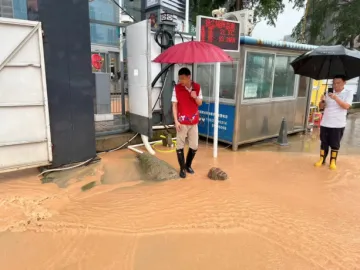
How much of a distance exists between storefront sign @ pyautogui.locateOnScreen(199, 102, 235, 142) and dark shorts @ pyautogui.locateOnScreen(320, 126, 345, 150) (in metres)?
1.95

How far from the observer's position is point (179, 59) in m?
4.22

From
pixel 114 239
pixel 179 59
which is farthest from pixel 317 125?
pixel 114 239

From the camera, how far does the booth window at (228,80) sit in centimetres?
646

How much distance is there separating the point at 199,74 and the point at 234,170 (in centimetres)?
312

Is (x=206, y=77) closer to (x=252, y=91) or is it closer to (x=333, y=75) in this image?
(x=252, y=91)

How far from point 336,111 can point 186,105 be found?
2.83 metres

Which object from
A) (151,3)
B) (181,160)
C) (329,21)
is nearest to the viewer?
(181,160)

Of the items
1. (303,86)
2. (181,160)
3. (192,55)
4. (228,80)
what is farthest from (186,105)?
(303,86)

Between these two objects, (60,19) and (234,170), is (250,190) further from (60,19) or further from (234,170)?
(60,19)

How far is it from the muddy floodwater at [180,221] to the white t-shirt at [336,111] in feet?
3.09

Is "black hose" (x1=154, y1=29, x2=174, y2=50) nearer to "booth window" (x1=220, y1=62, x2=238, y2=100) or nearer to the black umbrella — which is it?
"booth window" (x1=220, y1=62, x2=238, y2=100)

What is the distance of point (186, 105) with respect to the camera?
4.56 meters

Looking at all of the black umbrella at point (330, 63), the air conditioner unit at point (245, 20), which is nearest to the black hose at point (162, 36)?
the air conditioner unit at point (245, 20)

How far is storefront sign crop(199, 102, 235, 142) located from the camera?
6.54m
